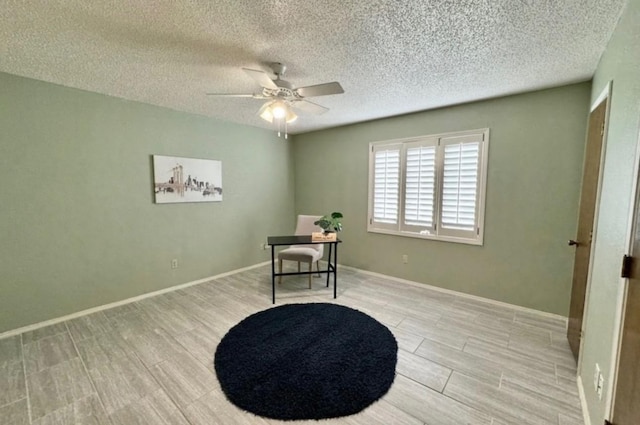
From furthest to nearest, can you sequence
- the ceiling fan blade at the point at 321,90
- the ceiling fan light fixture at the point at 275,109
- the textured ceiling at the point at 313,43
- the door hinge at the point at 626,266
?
the ceiling fan light fixture at the point at 275,109 < the ceiling fan blade at the point at 321,90 < the textured ceiling at the point at 313,43 < the door hinge at the point at 626,266

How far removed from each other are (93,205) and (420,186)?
4033mm

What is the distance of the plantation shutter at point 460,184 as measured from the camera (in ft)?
10.4

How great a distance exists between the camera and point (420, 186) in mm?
3582

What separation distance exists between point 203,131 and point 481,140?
3756 mm

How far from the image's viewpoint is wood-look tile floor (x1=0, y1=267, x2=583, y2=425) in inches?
62.8

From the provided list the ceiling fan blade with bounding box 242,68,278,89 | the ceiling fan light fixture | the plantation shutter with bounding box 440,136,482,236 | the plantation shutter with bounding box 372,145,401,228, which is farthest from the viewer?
the plantation shutter with bounding box 372,145,401,228

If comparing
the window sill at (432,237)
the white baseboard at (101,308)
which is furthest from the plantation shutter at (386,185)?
the white baseboard at (101,308)

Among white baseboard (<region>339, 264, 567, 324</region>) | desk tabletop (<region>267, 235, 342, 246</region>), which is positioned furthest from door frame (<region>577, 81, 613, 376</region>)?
desk tabletop (<region>267, 235, 342, 246</region>)

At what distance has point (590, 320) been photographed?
67.7 inches

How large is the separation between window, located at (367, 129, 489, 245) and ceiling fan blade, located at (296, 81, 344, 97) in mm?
1972

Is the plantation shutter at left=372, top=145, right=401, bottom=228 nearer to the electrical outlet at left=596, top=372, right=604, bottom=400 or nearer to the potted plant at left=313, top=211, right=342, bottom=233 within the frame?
the potted plant at left=313, top=211, right=342, bottom=233

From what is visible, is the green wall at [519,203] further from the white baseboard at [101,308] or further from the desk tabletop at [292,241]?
the white baseboard at [101,308]

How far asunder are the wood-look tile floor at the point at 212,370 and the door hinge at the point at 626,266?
1047mm

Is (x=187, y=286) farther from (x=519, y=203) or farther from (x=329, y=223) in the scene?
(x=519, y=203)
